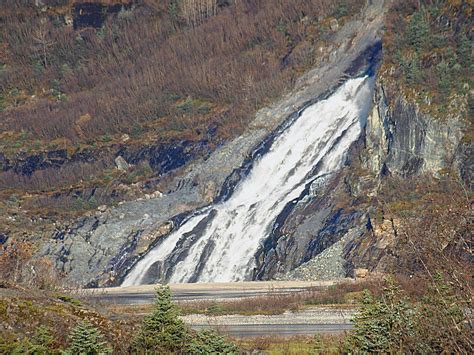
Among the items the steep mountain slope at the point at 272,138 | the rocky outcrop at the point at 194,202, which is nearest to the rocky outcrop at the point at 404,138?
the steep mountain slope at the point at 272,138

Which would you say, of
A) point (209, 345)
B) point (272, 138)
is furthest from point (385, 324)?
point (272, 138)

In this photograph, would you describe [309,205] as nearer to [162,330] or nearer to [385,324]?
[385,324]

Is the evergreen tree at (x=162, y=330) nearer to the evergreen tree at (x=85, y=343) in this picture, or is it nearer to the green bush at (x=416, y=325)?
the evergreen tree at (x=85, y=343)

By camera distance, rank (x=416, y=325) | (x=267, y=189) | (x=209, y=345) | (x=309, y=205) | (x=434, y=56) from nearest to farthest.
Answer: (x=416, y=325) < (x=209, y=345) < (x=309, y=205) < (x=434, y=56) < (x=267, y=189)

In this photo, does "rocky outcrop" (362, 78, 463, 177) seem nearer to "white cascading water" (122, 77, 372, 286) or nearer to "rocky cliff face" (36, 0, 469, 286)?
"rocky cliff face" (36, 0, 469, 286)

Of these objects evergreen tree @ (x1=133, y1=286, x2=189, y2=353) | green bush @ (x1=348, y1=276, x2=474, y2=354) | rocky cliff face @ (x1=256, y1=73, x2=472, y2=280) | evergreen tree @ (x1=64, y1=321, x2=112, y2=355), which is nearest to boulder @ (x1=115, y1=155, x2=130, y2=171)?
rocky cliff face @ (x1=256, y1=73, x2=472, y2=280)

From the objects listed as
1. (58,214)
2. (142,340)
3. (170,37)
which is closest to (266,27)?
(170,37)

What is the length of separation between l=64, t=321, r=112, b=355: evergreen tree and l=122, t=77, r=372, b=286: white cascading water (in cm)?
4622

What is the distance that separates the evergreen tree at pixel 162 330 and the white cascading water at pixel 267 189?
146ft

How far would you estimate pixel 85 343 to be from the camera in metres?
13.2

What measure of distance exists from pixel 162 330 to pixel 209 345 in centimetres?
97

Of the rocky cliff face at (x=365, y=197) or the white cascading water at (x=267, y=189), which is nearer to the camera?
the rocky cliff face at (x=365, y=197)

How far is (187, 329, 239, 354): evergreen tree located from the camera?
1460 centimetres

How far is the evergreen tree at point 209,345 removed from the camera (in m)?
14.6
